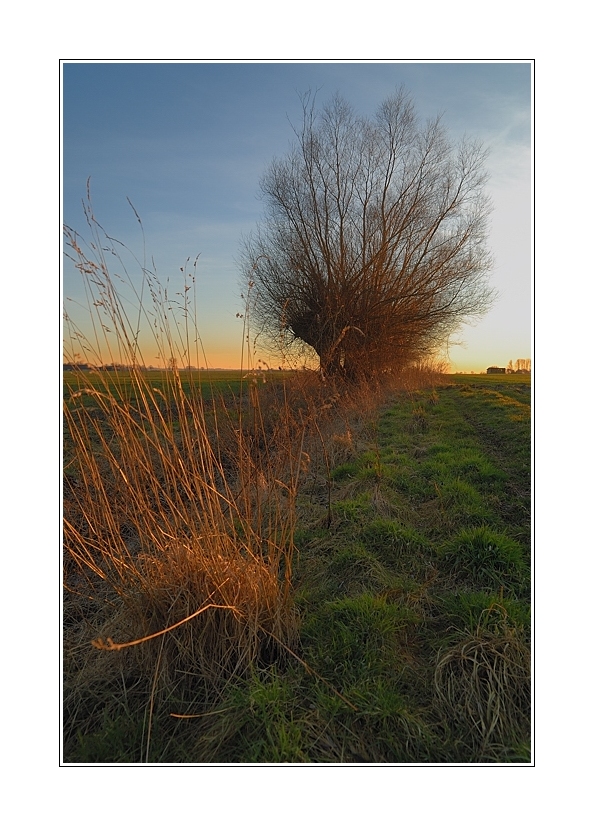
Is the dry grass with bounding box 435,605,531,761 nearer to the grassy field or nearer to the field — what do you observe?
the field

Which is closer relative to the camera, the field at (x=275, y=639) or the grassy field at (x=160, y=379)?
the field at (x=275, y=639)

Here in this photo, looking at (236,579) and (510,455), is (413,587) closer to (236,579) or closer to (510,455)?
(236,579)

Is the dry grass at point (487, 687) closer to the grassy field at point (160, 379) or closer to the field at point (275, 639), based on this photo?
the field at point (275, 639)

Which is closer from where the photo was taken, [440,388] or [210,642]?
[210,642]

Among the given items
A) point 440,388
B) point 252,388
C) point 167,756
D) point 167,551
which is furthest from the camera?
point 440,388

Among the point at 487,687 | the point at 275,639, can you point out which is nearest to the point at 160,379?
the point at 275,639

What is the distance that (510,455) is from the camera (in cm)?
567

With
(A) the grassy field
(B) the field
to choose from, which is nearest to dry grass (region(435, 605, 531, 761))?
(B) the field

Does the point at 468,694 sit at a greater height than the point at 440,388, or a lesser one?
lesser

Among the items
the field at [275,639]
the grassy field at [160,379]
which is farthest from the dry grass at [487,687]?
the grassy field at [160,379]

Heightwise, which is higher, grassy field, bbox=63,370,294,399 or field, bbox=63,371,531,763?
grassy field, bbox=63,370,294,399
